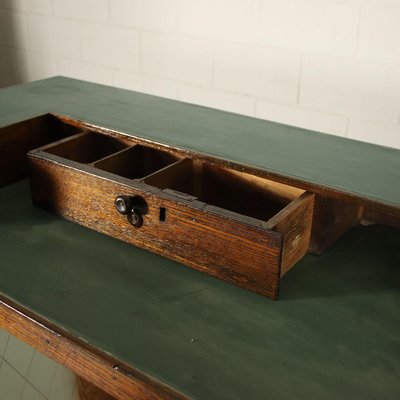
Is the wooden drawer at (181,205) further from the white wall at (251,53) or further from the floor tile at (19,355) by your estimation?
the white wall at (251,53)

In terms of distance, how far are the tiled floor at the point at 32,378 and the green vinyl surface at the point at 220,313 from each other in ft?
1.98

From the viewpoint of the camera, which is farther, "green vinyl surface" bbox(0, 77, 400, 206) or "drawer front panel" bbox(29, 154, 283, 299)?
"green vinyl surface" bbox(0, 77, 400, 206)

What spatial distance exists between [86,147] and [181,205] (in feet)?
1.45

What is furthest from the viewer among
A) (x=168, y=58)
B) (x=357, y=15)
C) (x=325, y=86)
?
(x=168, y=58)

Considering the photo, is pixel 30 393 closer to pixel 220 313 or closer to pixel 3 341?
pixel 3 341

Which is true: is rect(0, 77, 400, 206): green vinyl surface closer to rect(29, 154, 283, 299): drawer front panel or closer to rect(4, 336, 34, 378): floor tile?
rect(29, 154, 283, 299): drawer front panel

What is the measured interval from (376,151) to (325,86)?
2.12 ft

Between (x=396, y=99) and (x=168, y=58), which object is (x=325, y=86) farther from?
(x=168, y=58)

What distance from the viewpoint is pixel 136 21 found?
2305 mm

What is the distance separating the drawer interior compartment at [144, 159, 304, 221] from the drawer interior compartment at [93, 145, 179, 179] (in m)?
0.08

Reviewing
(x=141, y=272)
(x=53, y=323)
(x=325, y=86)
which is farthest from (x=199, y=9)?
(x=53, y=323)

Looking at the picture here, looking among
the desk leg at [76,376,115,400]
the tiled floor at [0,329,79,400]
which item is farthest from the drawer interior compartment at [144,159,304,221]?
the tiled floor at [0,329,79,400]

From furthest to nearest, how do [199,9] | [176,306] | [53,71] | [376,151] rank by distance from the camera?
[53,71], [199,9], [376,151], [176,306]

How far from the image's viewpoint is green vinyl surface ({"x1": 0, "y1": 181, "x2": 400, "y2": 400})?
83 centimetres
